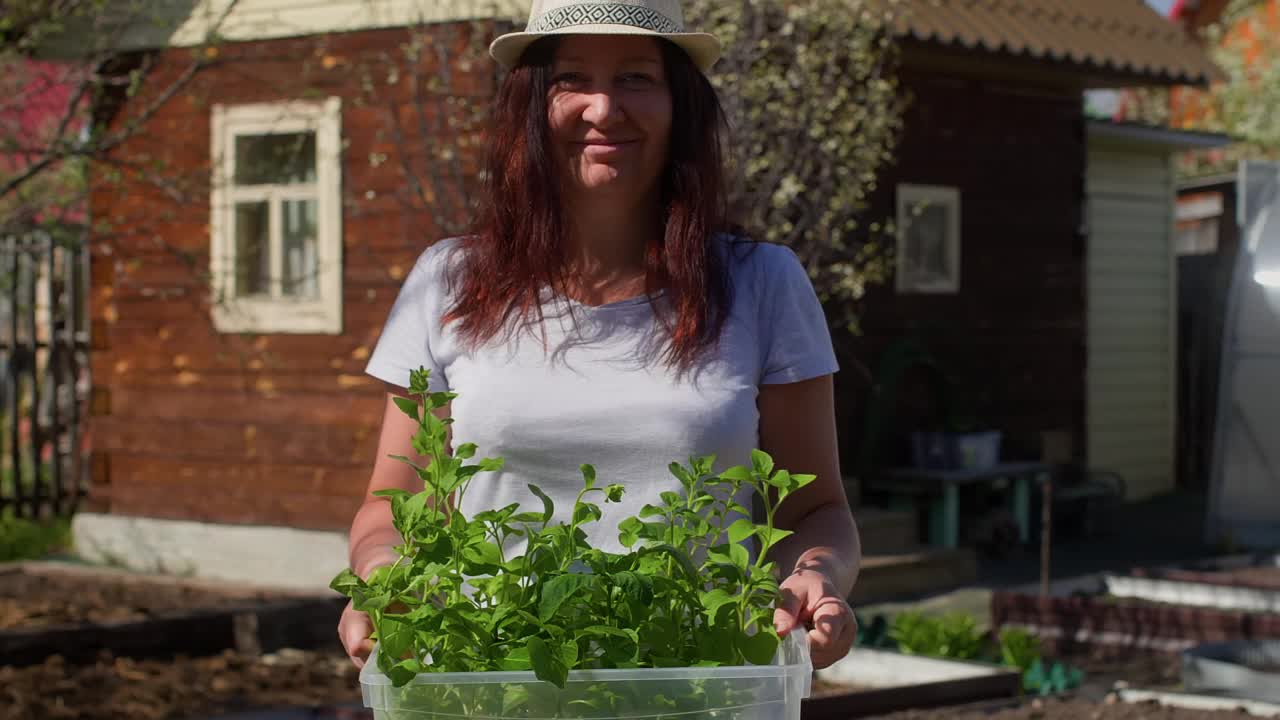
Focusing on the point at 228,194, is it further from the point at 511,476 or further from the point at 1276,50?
the point at 1276,50

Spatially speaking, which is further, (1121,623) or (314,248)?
(314,248)

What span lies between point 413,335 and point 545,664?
94cm

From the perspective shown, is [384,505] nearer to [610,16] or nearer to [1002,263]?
[610,16]

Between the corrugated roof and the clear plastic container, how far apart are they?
9671 mm

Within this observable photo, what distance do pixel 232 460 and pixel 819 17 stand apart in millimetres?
4864

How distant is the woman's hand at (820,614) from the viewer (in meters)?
1.95

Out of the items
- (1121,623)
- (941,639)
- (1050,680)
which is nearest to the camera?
(1050,680)

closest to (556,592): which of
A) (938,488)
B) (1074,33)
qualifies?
(938,488)

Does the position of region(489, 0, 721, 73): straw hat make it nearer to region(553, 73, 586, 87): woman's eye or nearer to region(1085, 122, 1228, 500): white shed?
region(553, 73, 586, 87): woman's eye

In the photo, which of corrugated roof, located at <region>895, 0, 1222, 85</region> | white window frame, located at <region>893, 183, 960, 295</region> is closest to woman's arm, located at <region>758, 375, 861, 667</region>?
corrugated roof, located at <region>895, 0, 1222, 85</region>

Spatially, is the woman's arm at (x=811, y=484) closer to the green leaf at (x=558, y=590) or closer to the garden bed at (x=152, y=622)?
the green leaf at (x=558, y=590)

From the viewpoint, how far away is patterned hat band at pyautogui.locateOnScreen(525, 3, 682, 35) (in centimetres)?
238

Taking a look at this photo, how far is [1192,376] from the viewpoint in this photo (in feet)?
57.5

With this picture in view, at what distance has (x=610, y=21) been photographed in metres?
2.38
